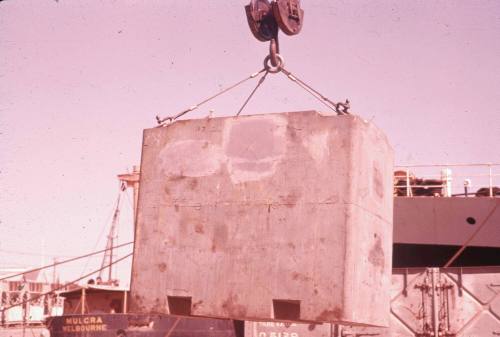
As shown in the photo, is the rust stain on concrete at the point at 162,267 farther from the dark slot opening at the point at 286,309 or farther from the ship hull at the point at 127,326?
the ship hull at the point at 127,326

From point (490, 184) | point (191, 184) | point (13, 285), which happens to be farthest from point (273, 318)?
point (13, 285)

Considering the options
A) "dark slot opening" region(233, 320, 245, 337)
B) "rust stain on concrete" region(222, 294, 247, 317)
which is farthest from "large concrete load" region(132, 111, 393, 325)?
"dark slot opening" region(233, 320, 245, 337)

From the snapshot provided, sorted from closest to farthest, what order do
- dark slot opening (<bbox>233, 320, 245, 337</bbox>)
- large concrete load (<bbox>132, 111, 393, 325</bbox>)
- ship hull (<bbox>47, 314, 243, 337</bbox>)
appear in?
large concrete load (<bbox>132, 111, 393, 325</bbox>), dark slot opening (<bbox>233, 320, 245, 337</bbox>), ship hull (<bbox>47, 314, 243, 337</bbox>)

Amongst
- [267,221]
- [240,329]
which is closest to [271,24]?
[267,221]

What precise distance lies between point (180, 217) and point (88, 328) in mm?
13534

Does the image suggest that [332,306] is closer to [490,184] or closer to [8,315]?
[490,184]

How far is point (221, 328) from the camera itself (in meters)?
19.4

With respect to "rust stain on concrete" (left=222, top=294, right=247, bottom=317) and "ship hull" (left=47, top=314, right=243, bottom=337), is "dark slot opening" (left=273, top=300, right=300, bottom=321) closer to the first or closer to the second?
"rust stain on concrete" (left=222, top=294, right=247, bottom=317)

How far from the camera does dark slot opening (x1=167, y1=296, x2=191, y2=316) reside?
576 cm

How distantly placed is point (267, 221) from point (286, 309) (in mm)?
719

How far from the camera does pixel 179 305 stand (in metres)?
5.81

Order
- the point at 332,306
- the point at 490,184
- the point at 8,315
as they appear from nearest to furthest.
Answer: the point at 332,306
the point at 490,184
the point at 8,315

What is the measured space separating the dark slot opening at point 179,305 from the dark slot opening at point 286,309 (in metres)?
0.78

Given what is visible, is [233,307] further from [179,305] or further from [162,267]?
[162,267]
